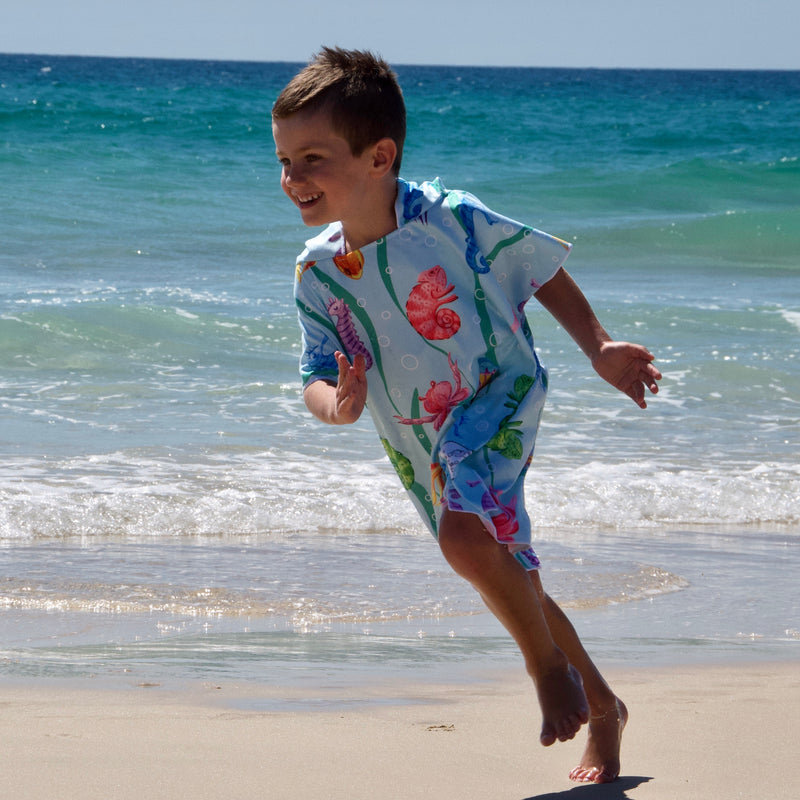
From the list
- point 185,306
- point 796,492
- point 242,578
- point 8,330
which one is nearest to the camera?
point 242,578

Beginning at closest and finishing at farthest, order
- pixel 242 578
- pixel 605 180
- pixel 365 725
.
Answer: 1. pixel 365 725
2. pixel 242 578
3. pixel 605 180

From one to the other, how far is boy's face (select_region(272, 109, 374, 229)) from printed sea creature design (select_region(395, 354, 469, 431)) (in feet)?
1.15

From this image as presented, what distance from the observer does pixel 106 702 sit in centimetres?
274

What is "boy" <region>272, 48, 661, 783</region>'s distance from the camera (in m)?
2.24

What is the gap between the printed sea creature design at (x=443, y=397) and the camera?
7.67ft

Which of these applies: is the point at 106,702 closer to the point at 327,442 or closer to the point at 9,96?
the point at 327,442

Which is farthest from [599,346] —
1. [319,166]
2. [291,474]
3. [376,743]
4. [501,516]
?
[291,474]

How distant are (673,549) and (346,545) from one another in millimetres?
1218

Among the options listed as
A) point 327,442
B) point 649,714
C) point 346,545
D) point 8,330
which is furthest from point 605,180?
point 649,714

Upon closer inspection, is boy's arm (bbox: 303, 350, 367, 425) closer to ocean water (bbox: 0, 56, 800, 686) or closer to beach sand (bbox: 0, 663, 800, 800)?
beach sand (bbox: 0, 663, 800, 800)

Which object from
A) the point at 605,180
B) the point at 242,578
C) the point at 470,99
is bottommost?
the point at 242,578

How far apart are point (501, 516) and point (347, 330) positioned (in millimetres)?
465

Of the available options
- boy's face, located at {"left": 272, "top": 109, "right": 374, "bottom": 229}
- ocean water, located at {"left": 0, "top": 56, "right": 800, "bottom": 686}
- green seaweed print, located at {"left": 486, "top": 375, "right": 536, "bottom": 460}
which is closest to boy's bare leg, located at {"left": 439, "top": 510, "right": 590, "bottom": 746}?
green seaweed print, located at {"left": 486, "top": 375, "right": 536, "bottom": 460}

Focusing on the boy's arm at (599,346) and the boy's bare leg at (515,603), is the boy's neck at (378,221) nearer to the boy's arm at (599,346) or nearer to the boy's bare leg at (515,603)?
the boy's arm at (599,346)
